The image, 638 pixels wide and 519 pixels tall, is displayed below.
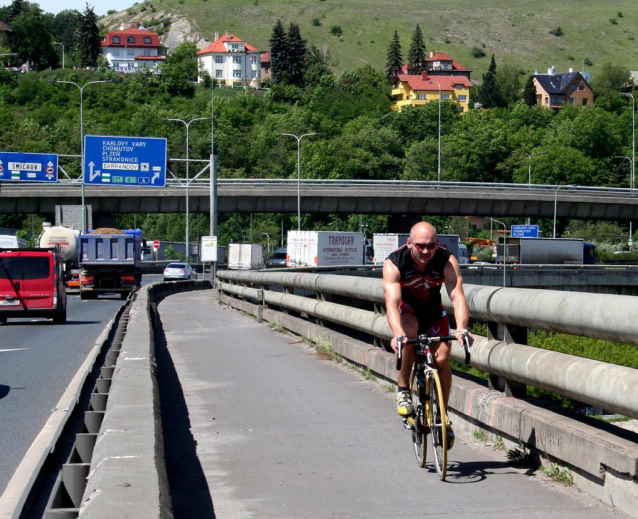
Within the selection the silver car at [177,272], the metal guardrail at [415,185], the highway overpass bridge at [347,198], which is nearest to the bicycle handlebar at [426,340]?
the silver car at [177,272]

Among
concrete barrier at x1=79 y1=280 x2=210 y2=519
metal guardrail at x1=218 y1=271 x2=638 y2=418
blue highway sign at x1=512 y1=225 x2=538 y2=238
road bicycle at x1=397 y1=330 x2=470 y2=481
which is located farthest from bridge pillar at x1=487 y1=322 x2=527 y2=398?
blue highway sign at x1=512 y1=225 x2=538 y2=238

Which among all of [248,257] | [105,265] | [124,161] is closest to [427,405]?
[105,265]

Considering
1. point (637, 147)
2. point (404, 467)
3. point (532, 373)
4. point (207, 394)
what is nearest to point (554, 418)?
point (532, 373)

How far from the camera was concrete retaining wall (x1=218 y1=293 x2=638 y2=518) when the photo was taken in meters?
5.55

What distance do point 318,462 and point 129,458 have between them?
1891mm

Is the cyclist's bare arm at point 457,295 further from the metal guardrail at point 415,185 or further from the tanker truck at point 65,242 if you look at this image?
the metal guardrail at point 415,185

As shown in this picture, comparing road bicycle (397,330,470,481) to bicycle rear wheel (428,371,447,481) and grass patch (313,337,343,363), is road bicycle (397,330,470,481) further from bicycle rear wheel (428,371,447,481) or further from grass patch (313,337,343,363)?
grass patch (313,337,343,363)

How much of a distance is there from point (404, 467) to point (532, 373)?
1.04 meters

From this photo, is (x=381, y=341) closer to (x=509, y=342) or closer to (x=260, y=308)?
(x=509, y=342)

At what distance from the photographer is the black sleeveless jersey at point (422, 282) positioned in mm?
6996

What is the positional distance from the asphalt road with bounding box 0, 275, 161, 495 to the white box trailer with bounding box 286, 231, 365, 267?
31869 mm

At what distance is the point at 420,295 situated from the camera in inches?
282

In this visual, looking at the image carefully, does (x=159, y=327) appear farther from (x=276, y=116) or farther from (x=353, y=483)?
(x=276, y=116)

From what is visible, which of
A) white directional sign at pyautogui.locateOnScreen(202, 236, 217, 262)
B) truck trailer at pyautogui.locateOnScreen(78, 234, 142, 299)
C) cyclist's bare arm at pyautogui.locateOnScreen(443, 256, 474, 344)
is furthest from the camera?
white directional sign at pyautogui.locateOnScreen(202, 236, 217, 262)
